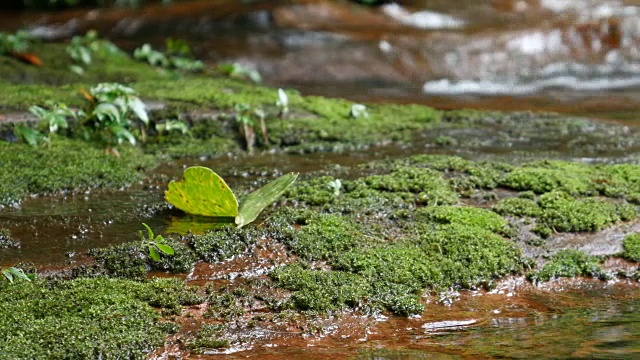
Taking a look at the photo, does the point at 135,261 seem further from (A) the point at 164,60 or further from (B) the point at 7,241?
(A) the point at 164,60

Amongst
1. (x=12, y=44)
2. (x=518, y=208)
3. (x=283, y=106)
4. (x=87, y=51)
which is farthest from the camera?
(x=87, y=51)

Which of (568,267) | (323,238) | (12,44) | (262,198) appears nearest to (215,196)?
(262,198)

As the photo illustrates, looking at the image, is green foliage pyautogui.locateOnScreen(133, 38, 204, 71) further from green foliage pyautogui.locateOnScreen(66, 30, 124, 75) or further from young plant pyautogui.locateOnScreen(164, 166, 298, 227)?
young plant pyautogui.locateOnScreen(164, 166, 298, 227)

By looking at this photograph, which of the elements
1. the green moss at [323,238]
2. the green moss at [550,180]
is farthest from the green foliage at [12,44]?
the green moss at [550,180]

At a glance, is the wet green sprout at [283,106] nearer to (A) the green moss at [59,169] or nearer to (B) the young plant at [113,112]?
(B) the young plant at [113,112]

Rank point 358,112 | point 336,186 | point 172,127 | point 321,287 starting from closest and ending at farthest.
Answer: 1. point 321,287
2. point 336,186
3. point 172,127
4. point 358,112

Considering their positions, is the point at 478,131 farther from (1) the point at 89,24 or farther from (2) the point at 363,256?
(1) the point at 89,24
